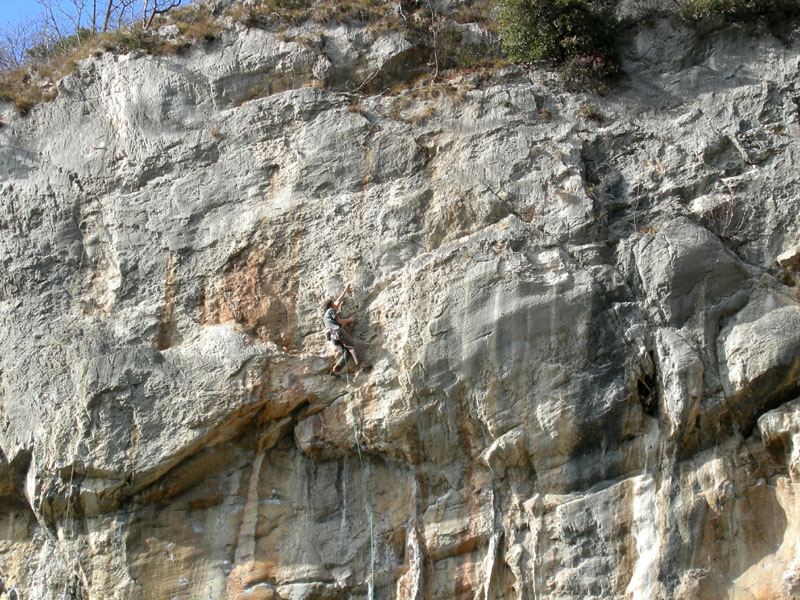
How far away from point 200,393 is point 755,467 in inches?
259

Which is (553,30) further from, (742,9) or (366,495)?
(366,495)

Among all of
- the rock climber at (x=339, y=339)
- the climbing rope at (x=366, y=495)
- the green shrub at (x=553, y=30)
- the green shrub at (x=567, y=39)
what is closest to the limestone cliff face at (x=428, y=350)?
the climbing rope at (x=366, y=495)

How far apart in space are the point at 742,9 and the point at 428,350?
23.2 feet

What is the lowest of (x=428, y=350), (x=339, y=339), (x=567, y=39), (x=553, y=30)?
(x=428, y=350)

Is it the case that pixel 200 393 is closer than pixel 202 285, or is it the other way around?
pixel 200 393

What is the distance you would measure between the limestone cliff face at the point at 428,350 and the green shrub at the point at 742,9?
29 centimetres

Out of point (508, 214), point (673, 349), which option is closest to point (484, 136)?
point (508, 214)

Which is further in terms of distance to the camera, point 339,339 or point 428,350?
point 339,339

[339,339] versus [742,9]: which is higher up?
[742,9]

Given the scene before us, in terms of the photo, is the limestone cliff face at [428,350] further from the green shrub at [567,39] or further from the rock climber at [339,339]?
the green shrub at [567,39]

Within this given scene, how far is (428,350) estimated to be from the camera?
1173 cm

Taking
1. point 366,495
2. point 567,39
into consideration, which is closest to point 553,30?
point 567,39

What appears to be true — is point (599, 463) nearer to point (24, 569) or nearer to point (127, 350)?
point (127, 350)

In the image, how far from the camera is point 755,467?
10.9 meters
